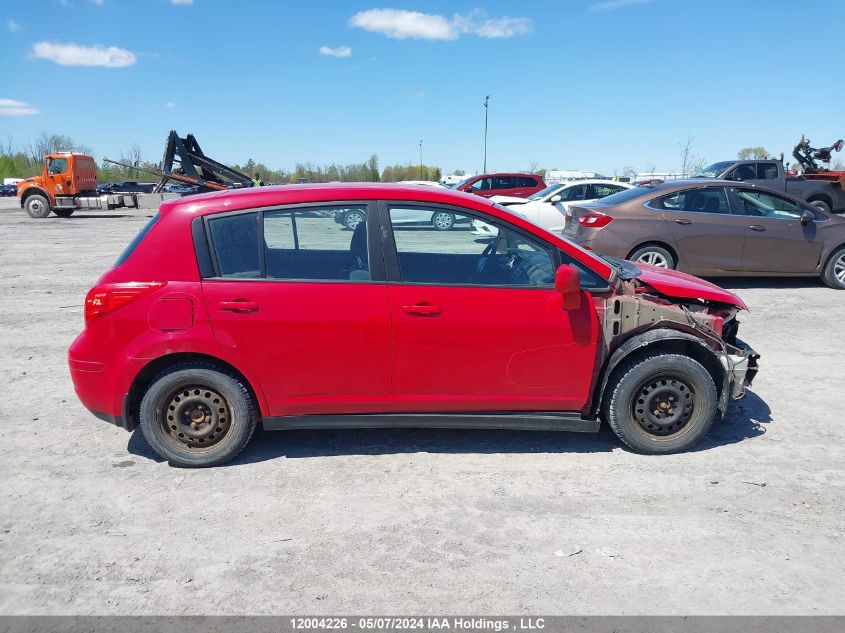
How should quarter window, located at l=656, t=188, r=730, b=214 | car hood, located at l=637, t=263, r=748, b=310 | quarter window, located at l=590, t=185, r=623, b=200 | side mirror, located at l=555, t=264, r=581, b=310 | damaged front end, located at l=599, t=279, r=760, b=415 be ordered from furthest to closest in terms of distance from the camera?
quarter window, located at l=590, t=185, r=623, b=200 → quarter window, located at l=656, t=188, r=730, b=214 → car hood, located at l=637, t=263, r=748, b=310 → damaged front end, located at l=599, t=279, r=760, b=415 → side mirror, located at l=555, t=264, r=581, b=310

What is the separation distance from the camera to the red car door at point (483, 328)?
3.95 meters

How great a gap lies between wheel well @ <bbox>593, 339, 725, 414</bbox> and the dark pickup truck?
15.6m

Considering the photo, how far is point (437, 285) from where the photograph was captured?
3.99m

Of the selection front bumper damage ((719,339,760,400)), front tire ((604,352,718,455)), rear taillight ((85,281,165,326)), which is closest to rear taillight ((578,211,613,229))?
front bumper damage ((719,339,760,400))

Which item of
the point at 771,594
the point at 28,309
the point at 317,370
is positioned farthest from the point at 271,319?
the point at 28,309

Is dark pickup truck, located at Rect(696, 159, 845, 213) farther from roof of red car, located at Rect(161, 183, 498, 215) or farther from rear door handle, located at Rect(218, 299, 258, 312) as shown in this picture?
rear door handle, located at Rect(218, 299, 258, 312)

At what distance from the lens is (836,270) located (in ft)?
30.9

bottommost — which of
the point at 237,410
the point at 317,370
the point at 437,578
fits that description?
the point at 437,578

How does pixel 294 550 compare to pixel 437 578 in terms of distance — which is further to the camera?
pixel 294 550

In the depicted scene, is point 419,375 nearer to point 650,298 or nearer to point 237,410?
point 237,410

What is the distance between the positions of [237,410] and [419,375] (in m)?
1.18

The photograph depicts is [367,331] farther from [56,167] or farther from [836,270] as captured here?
[56,167]

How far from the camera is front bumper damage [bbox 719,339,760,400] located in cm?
421

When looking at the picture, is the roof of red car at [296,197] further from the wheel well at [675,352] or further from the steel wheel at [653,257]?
the steel wheel at [653,257]
